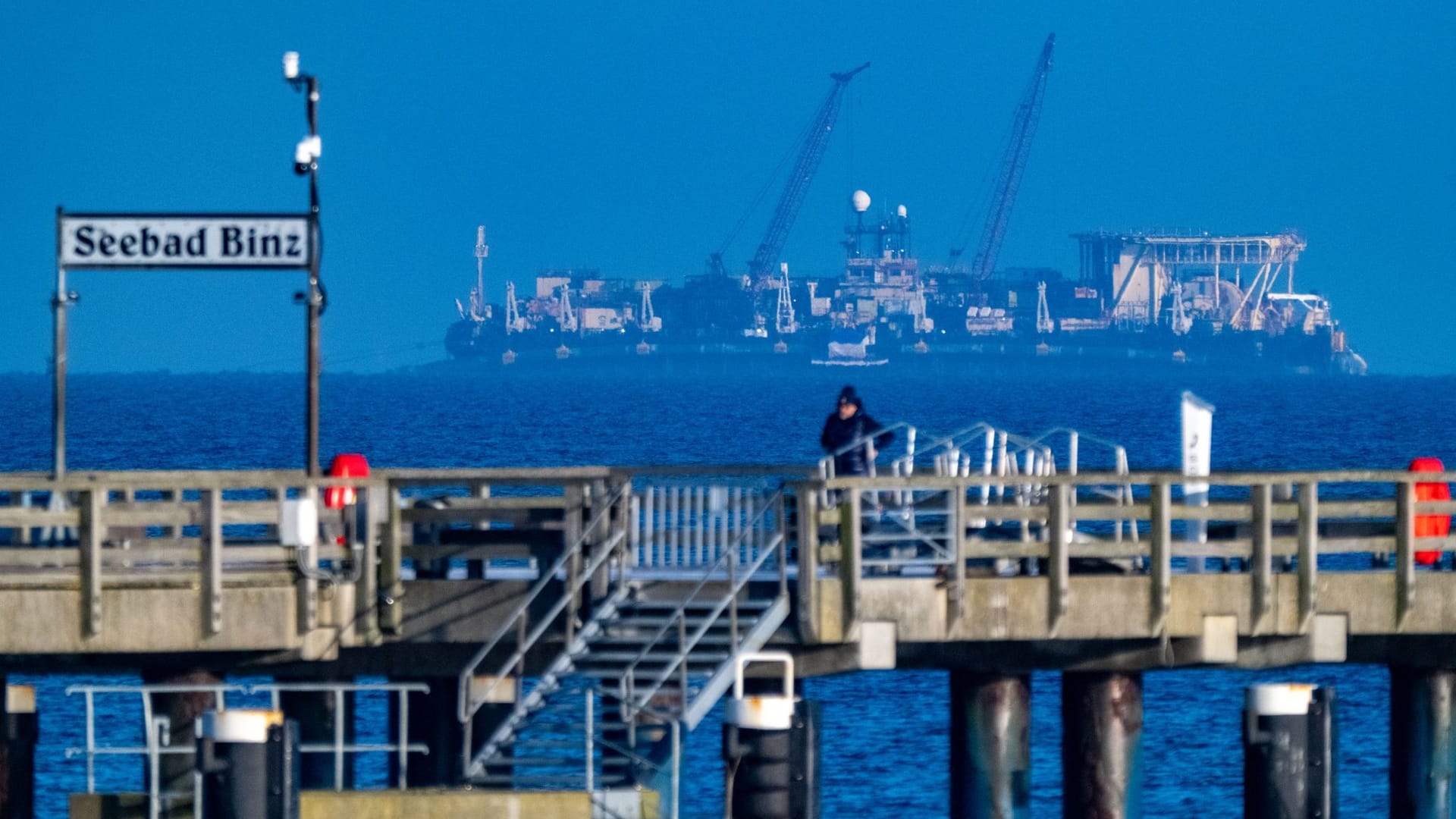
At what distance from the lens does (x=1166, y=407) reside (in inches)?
6476

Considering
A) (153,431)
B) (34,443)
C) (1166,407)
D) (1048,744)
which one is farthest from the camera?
(1166,407)

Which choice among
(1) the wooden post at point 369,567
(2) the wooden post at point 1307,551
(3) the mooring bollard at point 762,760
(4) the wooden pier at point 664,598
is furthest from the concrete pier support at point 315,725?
(2) the wooden post at point 1307,551

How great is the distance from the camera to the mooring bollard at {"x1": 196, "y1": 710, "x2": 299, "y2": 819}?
14508 mm

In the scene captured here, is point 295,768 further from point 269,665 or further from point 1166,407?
point 1166,407

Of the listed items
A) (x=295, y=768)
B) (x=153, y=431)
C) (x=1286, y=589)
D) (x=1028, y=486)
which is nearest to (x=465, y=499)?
(x=295, y=768)

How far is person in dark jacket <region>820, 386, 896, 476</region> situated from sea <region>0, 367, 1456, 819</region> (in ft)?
10.3

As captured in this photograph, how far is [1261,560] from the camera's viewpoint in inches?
681

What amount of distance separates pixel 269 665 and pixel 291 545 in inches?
53.7

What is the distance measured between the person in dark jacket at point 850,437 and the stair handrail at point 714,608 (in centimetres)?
200

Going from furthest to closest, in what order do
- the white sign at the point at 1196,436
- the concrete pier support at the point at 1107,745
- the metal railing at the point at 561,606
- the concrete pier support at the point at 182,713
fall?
the white sign at the point at 1196,436
the concrete pier support at the point at 1107,745
the concrete pier support at the point at 182,713
the metal railing at the point at 561,606

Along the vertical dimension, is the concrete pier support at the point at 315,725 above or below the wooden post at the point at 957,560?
below

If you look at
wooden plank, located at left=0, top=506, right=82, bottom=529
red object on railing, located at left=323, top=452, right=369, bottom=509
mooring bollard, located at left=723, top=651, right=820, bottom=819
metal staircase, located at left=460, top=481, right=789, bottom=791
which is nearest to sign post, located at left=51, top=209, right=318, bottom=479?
red object on railing, located at left=323, top=452, right=369, bottom=509

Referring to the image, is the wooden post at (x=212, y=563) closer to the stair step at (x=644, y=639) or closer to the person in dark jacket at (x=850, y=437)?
the stair step at (x=644, y=639)

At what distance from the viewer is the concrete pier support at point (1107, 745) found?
59.8 feet
